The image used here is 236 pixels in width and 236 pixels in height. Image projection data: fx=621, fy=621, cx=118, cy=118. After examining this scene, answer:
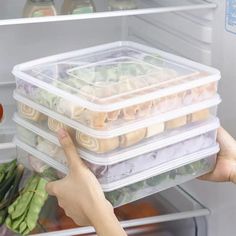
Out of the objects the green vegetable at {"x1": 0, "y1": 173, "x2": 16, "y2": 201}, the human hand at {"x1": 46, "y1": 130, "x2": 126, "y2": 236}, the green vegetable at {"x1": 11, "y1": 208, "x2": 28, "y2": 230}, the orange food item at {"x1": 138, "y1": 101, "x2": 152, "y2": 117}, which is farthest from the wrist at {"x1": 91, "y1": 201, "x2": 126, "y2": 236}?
the green vegetable at {"x1": 0, "y1": 173, "x2": 16, "y2": 201}

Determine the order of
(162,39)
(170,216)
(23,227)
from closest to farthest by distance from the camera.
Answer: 1. (23,227)
2. (170,216)
3. (162,39)

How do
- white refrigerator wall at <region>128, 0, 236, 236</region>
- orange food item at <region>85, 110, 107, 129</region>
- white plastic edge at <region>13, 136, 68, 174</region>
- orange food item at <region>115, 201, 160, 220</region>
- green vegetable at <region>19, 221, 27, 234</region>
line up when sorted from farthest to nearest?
orange food item at <region>115, 201, 160, 220</region>
white refrigerator wall at <region>128, 0, 236, 236</region>
green vegetable at <region>19, 221, 27, 234</region>
white plastic edge at <region>13, 136, 68, 174</region>
orange food item at <region>85, 110, 107, 129</region>

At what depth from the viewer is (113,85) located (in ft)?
4.42

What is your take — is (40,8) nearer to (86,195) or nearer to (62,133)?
(62,133)

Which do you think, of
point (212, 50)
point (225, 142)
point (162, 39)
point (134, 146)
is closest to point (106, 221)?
point (134, 146)

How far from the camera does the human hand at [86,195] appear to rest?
1254 mm

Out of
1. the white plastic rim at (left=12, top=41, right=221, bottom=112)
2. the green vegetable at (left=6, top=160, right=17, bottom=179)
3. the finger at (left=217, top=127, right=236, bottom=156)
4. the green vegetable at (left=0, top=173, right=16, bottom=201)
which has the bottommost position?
the green vegetable at (left=0, top=173, right=16, bottom=201)

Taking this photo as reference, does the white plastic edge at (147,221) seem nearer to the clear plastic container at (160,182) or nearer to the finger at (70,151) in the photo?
the clear plastic container at (160,182)

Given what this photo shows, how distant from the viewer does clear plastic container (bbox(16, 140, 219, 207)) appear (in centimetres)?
133

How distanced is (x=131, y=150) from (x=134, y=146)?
Answer: 0.02 meters

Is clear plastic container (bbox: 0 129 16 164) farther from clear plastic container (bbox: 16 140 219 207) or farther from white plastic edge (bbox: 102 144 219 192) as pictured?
white plastic edge (bbox: 102 144 219 192)

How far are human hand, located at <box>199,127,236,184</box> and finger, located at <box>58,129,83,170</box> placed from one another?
0.39 m

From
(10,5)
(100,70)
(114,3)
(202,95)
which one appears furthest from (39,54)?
(202,95)

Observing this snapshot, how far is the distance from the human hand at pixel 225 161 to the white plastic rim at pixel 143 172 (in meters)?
0.06
